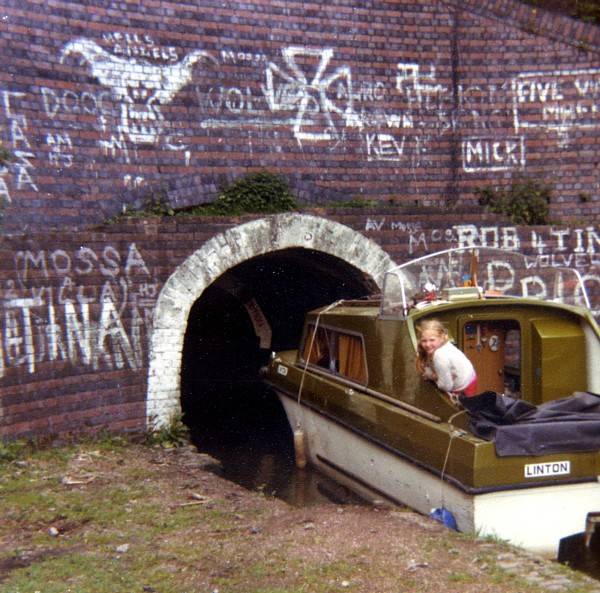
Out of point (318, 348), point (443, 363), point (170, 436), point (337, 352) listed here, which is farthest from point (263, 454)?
point (443, 363)

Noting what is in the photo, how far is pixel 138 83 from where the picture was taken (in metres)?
9.38

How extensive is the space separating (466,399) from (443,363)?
50 centimetres

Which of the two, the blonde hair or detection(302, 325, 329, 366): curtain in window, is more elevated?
the blonde hair

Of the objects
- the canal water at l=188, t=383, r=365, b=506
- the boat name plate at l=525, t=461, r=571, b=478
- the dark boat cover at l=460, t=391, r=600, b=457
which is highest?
the dark boat cover at l=460, t=391, r=600, b=457

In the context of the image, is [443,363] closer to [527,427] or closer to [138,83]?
[527,427]

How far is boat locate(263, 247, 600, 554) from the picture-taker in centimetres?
609

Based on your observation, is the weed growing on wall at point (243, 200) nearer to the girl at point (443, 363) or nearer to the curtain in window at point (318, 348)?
the curtain in window at point (318, 348)

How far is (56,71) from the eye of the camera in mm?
8750

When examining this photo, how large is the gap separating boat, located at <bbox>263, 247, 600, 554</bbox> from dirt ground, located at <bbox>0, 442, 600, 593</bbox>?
1.34 ft

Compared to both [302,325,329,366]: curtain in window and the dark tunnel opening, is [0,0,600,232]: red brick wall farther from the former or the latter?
[302,325,329,366]: curtain in window

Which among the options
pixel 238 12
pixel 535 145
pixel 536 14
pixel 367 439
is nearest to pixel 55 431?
pixel 367 439

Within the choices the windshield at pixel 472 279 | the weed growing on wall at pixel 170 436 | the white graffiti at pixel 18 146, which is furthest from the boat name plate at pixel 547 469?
the white graffiti at pixel 18 146

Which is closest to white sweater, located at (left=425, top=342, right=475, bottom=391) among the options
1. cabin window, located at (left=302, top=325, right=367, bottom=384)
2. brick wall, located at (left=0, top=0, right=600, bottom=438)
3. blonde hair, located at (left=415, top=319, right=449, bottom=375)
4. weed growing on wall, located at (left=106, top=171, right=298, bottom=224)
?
blonde hair, located at (left=415, top=319, right=449, bottom=375)

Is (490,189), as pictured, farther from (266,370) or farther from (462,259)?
(266,370)
